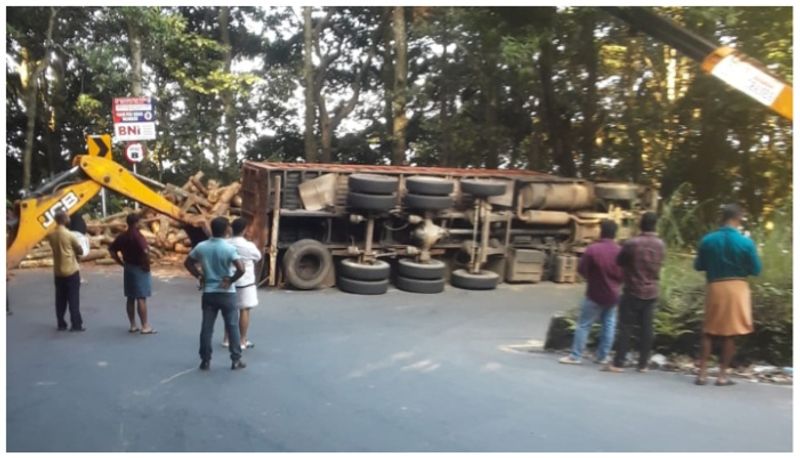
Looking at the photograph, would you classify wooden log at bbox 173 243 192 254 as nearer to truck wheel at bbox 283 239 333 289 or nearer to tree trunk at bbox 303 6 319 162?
truck wheel at bbox 283 239 333 289

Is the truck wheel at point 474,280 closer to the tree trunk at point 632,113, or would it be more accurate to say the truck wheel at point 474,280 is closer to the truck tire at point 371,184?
the truck tire at point 371,184

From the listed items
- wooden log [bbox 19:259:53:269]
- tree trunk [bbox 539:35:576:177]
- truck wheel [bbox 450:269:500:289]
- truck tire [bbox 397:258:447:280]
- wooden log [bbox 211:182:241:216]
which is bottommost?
wooden log [bbox 19:259:53:269]

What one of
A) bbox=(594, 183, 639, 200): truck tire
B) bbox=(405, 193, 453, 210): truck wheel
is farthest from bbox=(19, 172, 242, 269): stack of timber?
bbox=(594, 183, 639, 200): truck tire

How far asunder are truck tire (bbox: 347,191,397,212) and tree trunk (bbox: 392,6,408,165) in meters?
7.41

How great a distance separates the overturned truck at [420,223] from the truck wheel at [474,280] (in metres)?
0.02

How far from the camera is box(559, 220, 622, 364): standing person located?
6.11 m

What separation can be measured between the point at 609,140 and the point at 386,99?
6886 millimetres

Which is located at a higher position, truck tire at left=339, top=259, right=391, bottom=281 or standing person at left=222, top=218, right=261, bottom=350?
standing person at left=222, top=218, right=261, bottom=350

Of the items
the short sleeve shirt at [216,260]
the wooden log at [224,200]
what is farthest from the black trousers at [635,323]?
the wooden log at [224,200]

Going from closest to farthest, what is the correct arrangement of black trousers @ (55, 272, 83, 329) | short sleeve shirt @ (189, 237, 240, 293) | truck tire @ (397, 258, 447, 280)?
short sleeve shirt @ (189, 237, 240, 293) → black trousers @ (55, 272, 83, 329) → truck tire @ (397, 258, 447, 280)

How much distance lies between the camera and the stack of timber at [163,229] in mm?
11609

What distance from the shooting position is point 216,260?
5.84m

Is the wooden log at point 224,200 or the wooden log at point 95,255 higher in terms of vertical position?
the wooden log at point 224,200

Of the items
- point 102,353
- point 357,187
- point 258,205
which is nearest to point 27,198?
point 102,353
